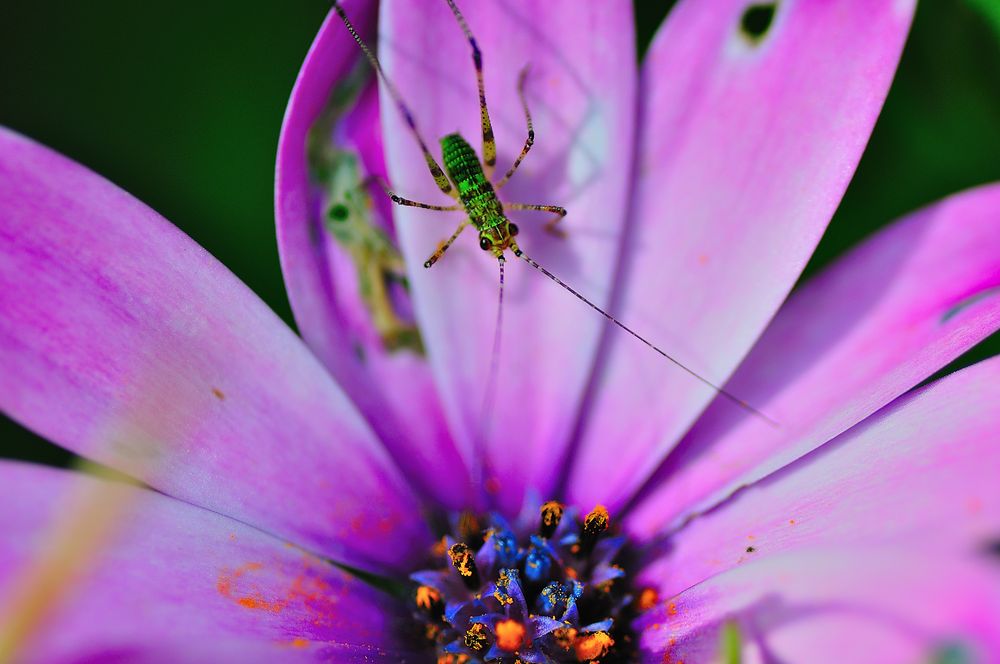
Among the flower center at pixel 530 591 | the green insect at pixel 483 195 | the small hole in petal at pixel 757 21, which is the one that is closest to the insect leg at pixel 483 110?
the green insect at pixel 483 195

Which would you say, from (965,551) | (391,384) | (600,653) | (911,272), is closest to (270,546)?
(391,384)

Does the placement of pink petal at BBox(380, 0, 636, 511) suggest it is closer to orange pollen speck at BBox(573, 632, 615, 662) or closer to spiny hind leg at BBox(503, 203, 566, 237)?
spiny hind leg at BBox(503, 203, 566, 237)

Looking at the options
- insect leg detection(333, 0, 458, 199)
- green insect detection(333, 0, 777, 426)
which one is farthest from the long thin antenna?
insect leg detection(333, 0, 458, 199)

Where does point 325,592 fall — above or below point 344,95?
below

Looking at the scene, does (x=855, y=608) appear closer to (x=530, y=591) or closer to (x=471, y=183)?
(x=530, y=591)

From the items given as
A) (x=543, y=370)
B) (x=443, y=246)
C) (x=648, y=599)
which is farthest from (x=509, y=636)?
(x=443, y=246)

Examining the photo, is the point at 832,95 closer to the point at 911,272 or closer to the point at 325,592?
the point at 911,272
